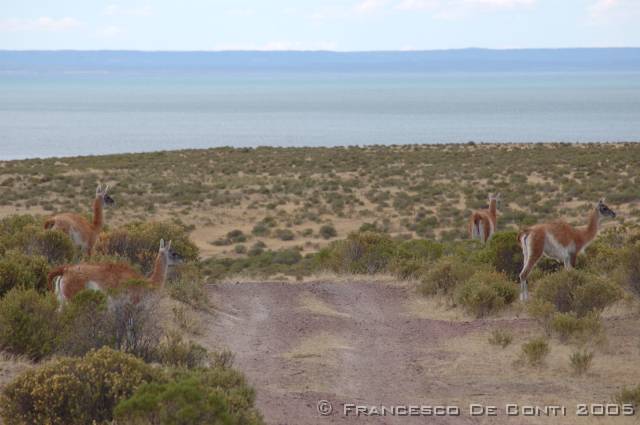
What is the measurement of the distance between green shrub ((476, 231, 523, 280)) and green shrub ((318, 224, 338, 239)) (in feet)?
46.4

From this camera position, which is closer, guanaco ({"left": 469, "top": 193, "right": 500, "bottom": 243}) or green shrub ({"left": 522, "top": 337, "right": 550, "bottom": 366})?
green shrub ({"left": 522, "top": 337, "right": 550, "bottom": 366})

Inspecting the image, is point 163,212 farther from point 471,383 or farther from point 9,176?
point 471,383

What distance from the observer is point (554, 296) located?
1191cm

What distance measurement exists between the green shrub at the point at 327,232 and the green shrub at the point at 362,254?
37.4 ft

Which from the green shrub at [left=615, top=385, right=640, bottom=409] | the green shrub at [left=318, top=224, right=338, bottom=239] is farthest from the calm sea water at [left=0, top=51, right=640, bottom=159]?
the green shrub at [left=615, top=385, right=640, bottom=409]

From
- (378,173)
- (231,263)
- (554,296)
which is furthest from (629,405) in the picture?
(378,173)

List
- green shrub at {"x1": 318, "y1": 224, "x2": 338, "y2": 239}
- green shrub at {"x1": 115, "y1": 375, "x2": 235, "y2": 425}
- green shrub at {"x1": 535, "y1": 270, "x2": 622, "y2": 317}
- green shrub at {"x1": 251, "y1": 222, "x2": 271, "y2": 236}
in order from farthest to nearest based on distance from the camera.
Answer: green shrub at {"x1": 251, "y1": 222, "x2": 271, "y2": 236}, green shrub at {"x1": 318, "y1": 224, "x2": 338, "y2": 239}, green shrub at {"x1": 535, "y1": 270, "x2": 622, "y2": 317}, green shrub at {"x1": 115, "y1": 375, "x2": 235, "y2": 425}

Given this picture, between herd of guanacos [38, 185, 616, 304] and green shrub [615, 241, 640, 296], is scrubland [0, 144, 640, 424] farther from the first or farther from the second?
herd of guanacos [38, 185, 616, 304]

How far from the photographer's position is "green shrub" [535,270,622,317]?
11531 mm

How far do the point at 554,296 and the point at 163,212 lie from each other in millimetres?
23205

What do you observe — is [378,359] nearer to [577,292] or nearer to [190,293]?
[577,292]

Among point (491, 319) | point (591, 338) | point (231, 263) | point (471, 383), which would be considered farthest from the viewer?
point (231, 263)

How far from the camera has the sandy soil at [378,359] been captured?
8734mm

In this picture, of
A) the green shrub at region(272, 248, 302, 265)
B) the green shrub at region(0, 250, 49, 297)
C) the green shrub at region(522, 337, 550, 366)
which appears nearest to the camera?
the green shrub at region(522, 337, 550, 366)
